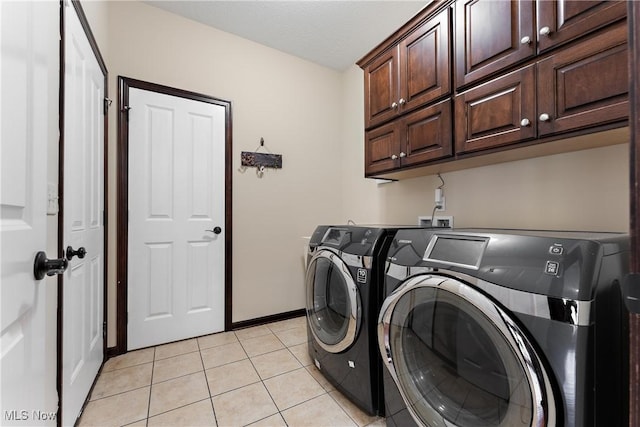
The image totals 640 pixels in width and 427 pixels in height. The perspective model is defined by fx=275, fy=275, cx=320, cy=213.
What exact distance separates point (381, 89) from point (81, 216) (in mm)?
1963

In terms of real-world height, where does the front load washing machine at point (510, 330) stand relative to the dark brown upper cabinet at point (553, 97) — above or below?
below

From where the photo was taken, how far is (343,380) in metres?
1.53

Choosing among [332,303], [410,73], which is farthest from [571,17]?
[332,303]

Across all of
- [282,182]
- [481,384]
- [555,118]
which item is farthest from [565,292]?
[282,182]

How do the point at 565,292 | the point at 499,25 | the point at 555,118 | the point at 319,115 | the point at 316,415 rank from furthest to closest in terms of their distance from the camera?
the point at 319,115 → the point at 316,415 → the point at 499,25 → the point at 555,118 → the point at 565,292

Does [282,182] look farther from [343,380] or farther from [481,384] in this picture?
[481,384]

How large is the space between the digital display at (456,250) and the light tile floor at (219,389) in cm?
96

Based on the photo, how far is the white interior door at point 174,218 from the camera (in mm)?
2123

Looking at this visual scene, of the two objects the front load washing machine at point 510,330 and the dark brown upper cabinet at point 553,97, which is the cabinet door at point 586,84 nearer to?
the dark brown upper cabinet at point 553,97

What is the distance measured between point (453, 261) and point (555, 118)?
759 mm

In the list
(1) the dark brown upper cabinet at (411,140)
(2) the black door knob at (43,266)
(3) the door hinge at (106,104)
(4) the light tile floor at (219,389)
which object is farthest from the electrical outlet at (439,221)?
(3) the door hinge at (106,104)

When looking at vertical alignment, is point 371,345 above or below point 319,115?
below

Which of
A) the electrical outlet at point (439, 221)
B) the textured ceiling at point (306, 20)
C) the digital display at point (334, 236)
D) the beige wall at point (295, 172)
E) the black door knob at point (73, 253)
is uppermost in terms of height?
the textured ceiling at point (306, 20)

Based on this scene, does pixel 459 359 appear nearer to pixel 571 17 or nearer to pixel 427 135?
pixel 427 135
